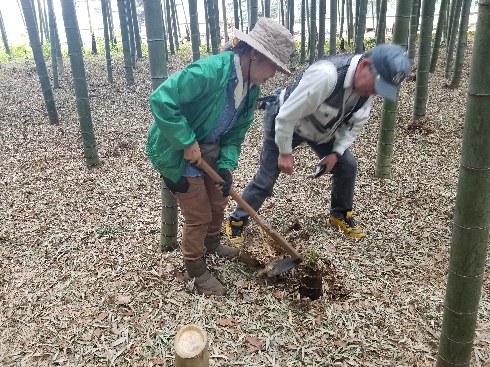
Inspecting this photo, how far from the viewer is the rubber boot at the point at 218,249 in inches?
132

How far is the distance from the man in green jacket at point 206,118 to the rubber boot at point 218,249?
1.36 feet

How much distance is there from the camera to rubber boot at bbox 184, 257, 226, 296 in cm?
293

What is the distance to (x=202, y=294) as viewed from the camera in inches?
116

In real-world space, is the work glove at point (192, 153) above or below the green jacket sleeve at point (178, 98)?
below

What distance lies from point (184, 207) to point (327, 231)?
1.63 m

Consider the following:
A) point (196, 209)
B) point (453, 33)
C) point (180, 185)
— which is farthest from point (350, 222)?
point (453, 33)

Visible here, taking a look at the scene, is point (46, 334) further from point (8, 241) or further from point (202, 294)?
point (8, 241)

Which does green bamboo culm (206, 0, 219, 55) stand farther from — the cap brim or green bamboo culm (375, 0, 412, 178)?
the cap brim

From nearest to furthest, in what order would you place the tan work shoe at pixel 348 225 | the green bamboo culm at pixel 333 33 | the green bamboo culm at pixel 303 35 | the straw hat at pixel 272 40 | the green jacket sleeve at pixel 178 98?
1. the green jacket sleeve at pixel 178 98
2. the straw hat at pixel 272 40
3. the tan work shoe at pixel 348 225
4. the green bamboo culm at pixel 333 33
5. the green bamboo culm at pixel 303 35

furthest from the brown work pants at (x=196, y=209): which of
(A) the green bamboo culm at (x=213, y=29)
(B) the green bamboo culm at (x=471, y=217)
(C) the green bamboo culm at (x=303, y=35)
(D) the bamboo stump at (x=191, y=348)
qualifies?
(C) the green bamboo culm at (x=303, y=35)

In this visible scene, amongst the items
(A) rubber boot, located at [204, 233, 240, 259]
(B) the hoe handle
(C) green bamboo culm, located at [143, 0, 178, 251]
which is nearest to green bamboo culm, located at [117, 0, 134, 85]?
(C) green bamboo culm, located at [143, 0, 178, 251]

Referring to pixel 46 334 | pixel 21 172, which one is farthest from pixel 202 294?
pixel 21 172

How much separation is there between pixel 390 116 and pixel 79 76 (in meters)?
3.94

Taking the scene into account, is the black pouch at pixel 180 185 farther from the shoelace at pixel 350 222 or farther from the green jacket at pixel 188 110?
the shoelace at pixel 350 222
